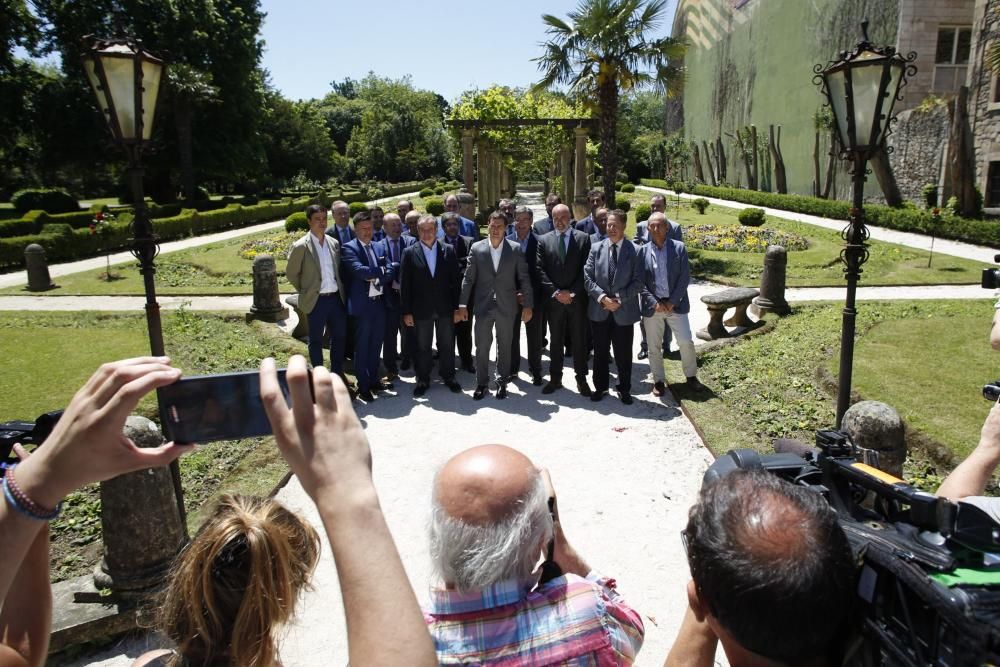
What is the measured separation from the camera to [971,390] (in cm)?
689

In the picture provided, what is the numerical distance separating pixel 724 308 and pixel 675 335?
261cm

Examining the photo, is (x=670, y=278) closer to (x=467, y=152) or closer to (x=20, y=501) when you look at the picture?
(x=20, y=501)

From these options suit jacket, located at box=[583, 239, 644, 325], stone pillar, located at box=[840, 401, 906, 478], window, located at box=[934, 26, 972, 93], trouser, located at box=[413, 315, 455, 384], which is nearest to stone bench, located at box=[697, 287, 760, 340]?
suit jacket, located at box=[583, 239, 644, 325]

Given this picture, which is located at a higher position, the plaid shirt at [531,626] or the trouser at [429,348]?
the plaid shirt at [531,626]

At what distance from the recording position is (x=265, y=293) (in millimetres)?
11250

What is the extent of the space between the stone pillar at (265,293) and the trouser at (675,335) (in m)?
6.75

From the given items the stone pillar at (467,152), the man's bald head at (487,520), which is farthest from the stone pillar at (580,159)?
the man's bald head at (487,520)

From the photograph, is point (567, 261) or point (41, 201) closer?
point (567, 261)

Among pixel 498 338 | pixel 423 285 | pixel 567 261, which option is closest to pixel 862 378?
pixel 567 261

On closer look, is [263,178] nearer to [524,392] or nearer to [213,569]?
[524,392]

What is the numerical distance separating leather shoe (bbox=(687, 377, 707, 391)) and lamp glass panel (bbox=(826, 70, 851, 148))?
3.00 metres

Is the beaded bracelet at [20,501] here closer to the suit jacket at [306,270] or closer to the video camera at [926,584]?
the video camera at [926,584]

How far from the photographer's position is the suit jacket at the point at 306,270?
7.35 metres

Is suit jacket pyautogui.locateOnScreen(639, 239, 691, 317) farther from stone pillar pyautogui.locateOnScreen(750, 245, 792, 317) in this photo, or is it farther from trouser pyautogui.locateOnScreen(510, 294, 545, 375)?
stone pillar pyautogui.locateOnScreen(750, 245, 792, 317)
